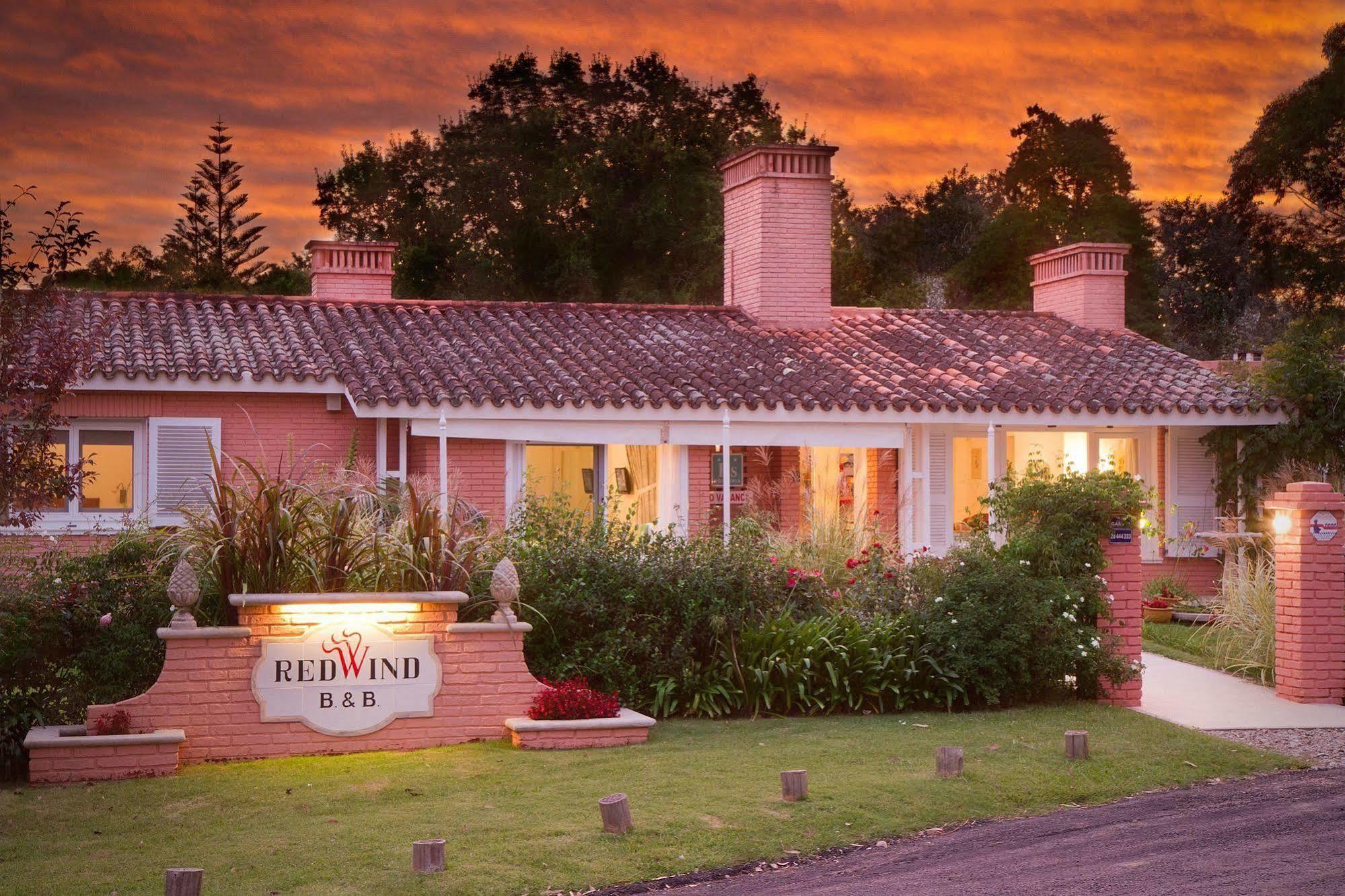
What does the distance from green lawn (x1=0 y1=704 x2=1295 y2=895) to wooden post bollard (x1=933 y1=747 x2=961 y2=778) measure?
11 centimetres

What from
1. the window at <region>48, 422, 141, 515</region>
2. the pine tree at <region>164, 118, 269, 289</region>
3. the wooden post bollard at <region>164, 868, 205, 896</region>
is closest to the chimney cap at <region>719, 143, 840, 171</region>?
the window at <region>48, 422, 141, 515</region>

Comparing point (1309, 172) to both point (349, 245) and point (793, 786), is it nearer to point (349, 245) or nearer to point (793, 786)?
point (349, 245)

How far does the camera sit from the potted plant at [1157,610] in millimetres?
19406

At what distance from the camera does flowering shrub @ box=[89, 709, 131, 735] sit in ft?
32.3

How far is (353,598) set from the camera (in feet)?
35.1

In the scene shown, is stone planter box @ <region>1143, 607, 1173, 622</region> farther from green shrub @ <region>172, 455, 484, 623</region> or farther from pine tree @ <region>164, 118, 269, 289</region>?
pine tree @ <region>164, 118, 269, 289</region>

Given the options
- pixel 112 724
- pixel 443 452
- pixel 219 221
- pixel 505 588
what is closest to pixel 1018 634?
pixel 505 588

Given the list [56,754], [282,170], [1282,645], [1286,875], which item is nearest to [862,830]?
[1286,875]

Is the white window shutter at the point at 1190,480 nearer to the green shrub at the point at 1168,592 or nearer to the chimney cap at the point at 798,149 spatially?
the green shrub at the point at 1168,592

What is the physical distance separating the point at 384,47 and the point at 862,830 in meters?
24.6

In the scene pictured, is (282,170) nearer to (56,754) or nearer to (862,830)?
(56,754)

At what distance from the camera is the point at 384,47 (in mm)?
29500

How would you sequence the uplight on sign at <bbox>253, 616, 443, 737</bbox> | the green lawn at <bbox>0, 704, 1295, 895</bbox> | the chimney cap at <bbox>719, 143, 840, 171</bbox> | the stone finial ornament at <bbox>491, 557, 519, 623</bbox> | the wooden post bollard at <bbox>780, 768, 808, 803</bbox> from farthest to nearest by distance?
the chimney cap at <bbox>719, 143, 840, 171</bbox>, the stone finial ornament at <bbox>491, 557, 519, 623</bbox>, the uplight on sign at <bbox>253, 616, 443, 737</bbox>, the wooden post bollard at <bbox>780, 768, 808, 803</bbox>, the green lawn at <bbox>0, 704, 1295, 895</bbox>

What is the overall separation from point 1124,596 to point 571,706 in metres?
5.29
